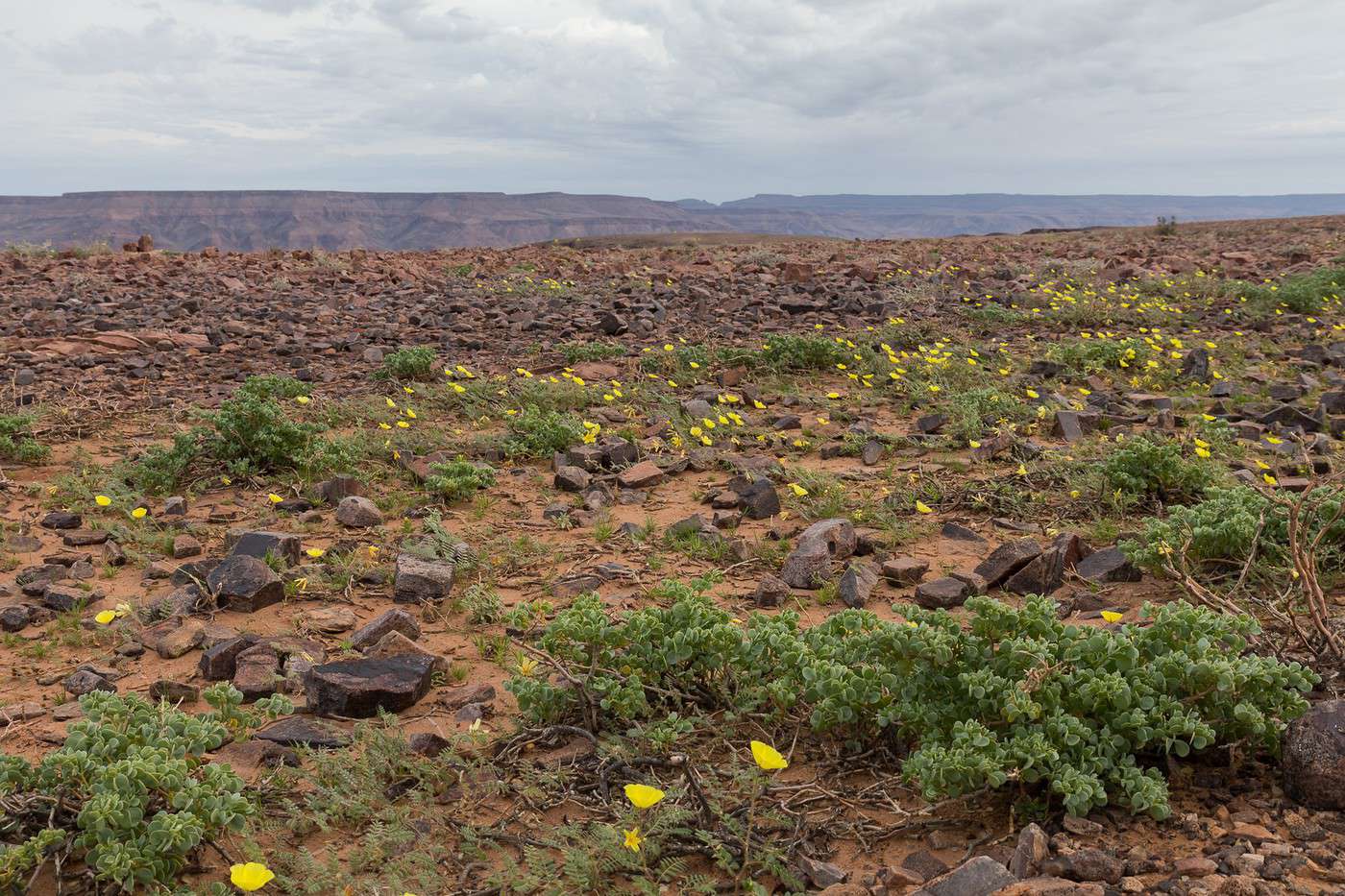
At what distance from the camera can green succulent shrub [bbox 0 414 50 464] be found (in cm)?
547

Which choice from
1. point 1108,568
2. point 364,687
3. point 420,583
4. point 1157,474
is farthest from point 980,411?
point 364,687

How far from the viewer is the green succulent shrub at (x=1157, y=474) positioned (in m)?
4.61

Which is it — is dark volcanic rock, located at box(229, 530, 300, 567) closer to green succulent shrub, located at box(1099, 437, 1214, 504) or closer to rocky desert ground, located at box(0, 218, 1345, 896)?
rocky desert ground, located at box(0, 218, 1345, 896)

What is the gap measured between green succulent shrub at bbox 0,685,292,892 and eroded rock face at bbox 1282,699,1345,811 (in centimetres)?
246

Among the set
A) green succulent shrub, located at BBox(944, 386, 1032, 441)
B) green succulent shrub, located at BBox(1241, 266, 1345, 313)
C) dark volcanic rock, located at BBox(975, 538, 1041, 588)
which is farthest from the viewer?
green succulent shrub, located at BBox(1241, 266, 1345, 313)

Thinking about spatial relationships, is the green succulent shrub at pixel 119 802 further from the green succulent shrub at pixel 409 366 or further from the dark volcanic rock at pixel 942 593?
the green succulent shrub at pixel 409 366

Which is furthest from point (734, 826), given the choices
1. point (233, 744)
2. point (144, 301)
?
Answer: point (144, 301)

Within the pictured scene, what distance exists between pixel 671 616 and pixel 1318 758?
1661 millimetres

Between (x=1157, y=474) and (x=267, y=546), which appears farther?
(x=1157, y=474)

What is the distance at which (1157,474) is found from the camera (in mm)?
4645

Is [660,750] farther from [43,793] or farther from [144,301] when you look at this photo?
[144,301]

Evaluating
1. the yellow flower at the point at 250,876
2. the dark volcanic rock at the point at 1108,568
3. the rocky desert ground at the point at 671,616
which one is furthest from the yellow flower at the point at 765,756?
the dark volcanic rock at the point at 1108,568

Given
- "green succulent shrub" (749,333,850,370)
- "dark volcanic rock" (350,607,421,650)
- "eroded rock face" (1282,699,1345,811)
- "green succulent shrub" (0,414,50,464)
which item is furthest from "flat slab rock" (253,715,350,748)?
"green succulent shrub" (749,333,850,370)

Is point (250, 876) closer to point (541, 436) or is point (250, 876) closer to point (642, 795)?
point (642, 795)
